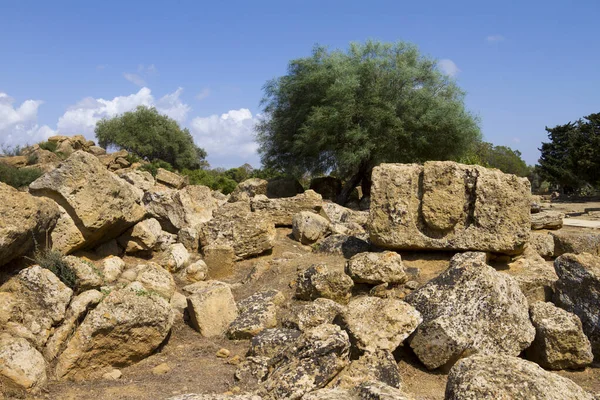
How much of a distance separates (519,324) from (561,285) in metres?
1.32

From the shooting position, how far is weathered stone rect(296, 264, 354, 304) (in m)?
6.92

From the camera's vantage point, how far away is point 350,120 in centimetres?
1966

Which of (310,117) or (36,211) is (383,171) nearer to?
(36,211)

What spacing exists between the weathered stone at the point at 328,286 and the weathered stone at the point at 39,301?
2870 mm

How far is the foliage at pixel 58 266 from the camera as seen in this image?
20.7 ft

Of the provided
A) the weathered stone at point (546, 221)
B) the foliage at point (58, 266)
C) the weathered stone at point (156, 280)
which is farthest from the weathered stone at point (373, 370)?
the weathered stone at point (546, 221)

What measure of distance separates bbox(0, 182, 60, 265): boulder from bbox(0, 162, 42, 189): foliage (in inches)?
509

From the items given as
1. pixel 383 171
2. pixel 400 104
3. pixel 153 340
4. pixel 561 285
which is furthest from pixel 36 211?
pixel 400 104

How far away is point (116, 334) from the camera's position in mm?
5375

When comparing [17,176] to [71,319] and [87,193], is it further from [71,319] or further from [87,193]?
[71,319]

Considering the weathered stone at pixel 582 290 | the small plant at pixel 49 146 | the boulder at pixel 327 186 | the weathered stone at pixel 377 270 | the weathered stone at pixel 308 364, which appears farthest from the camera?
the small plant at pixel 49 146

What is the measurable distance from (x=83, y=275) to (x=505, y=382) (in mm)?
4872

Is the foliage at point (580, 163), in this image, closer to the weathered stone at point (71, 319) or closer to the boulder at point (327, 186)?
the boulder at point (327, 186)

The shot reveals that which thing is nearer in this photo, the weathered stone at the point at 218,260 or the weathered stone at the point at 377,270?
the weathered stone at the point at 377,270
